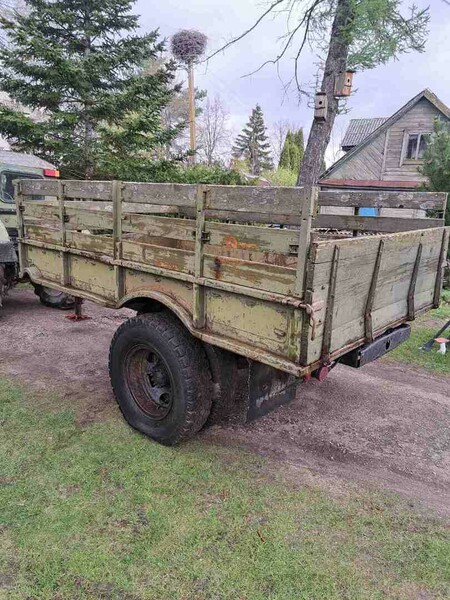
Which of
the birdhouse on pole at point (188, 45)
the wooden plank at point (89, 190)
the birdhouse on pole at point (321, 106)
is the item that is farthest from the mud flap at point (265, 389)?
the birdhouse on pole at point (188, 45)

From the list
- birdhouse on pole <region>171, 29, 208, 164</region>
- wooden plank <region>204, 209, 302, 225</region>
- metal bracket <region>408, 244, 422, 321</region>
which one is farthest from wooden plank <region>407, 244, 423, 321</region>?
birdhouse on pole <region>171, 29, 208, 164</region>

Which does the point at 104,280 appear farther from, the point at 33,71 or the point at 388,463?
the point at 33,71

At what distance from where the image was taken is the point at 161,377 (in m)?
3.21

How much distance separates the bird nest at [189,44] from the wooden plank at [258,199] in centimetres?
1887

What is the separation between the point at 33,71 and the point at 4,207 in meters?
5.81

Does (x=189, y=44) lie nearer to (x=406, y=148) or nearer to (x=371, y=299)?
(x=406, y=148)

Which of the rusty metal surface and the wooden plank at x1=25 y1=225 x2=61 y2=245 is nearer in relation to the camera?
the rusty metal surface

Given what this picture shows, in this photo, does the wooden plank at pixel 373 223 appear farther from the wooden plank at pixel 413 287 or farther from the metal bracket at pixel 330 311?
the metal bracket at pixel 330 311

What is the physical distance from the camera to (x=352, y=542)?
234cm

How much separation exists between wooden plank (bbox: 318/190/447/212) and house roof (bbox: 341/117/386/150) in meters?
20.4

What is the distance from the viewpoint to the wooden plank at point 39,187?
378 cm

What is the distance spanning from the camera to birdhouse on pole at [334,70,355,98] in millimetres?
8540

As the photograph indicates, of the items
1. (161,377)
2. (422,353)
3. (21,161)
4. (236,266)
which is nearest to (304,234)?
(236,266)

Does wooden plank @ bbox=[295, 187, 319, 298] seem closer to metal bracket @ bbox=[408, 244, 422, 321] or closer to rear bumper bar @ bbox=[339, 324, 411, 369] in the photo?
rear bumper bar @ bbox=[339, 324, 411, 369]
